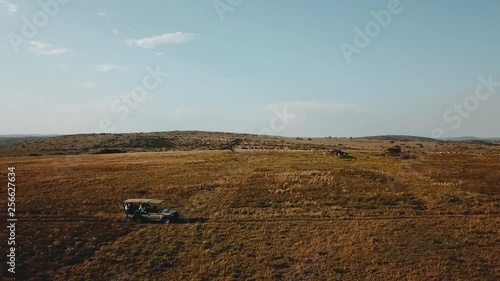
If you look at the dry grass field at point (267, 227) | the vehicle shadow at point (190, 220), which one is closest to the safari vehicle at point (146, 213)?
the vehicle shadow at point (190, 220)

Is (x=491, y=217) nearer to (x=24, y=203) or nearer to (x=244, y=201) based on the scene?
(x=244, y=201)

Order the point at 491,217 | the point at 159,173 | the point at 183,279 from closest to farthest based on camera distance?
the point at 183,279 → the point at 491,217 → the point at 159,173

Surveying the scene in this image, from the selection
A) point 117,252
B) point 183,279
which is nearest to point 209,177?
point 117,252

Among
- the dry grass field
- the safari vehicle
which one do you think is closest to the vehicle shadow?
the dry grass field

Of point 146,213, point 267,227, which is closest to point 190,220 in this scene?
point 146,213

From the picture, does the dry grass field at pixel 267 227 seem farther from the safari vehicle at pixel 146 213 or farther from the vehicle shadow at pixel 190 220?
the safari vehicle at pixel 146 213

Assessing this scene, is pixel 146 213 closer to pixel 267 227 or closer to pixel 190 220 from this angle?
pixel 190 220
